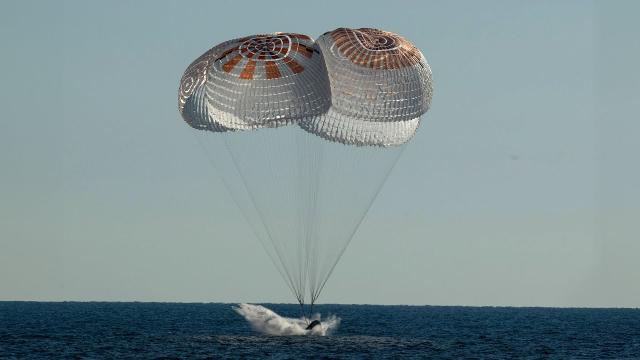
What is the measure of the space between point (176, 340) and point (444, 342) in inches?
661

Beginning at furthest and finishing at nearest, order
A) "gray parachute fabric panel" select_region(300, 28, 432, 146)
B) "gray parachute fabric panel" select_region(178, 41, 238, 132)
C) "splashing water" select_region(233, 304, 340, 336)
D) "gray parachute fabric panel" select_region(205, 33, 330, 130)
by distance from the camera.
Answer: "splashing water" select_region(233, 304, 340, 336) → "gray parachute fabric panel" select_region(178, 41, 238, 132) → "gray parachute fabric panel" select_region(300, 28, 432, 146) → "gray parachute fabric panel" select_region(205, 33, 330, 130)

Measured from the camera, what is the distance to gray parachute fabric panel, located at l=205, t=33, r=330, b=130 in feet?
141

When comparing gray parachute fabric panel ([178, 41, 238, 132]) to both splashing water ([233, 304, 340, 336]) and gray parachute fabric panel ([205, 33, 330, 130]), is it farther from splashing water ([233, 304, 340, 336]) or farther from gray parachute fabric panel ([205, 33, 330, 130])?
splashing water ([233, 304, 340, 336])

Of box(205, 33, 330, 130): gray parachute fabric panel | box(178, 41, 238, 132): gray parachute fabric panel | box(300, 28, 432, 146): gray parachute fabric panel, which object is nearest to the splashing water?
box(178, 41, 238, 132): gray parachute fabric panel

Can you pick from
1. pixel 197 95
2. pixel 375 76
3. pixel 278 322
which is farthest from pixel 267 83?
pixel 278 322

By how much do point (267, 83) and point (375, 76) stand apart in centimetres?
426

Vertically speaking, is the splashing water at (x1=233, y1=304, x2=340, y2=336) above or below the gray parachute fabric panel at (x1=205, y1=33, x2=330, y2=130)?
below

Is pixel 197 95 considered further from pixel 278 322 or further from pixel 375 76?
pixel 278 322

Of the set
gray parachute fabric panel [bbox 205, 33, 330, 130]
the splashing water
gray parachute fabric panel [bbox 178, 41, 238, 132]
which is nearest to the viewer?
gray parachute fabric panel [bbox 205, 33, 330, 130]

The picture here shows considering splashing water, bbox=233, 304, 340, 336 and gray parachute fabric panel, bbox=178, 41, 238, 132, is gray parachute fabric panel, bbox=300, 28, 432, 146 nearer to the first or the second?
gray parachute fabric panel, bbox=178, 41, 238, 132

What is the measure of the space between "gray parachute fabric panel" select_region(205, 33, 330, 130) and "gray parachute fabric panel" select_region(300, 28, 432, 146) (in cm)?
70

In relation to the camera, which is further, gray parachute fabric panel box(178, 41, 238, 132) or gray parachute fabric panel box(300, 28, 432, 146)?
gray parachute fabric panel box(178, 41, 238, 132)

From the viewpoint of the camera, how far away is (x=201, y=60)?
44.7 meters

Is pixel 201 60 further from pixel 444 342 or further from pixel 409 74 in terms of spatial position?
pixel 444 342
